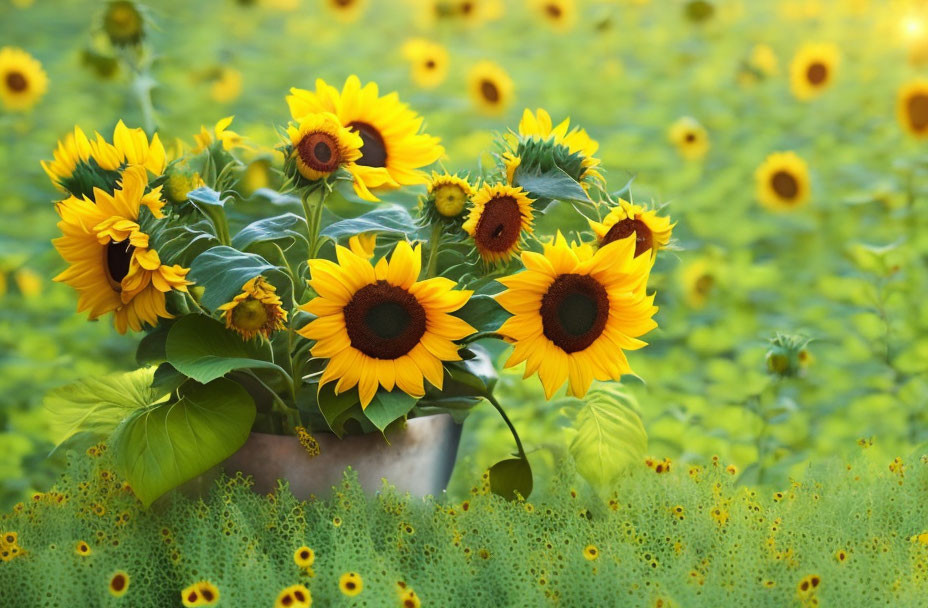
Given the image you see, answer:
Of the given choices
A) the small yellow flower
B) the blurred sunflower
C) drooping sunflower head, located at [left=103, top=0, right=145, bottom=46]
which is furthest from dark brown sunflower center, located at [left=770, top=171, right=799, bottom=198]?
the small yellow flower

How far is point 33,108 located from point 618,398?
150cm

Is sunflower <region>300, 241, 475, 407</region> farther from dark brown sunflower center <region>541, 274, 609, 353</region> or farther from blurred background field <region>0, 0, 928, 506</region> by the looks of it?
blurred background field <region>0, 0, 928, 506</region>

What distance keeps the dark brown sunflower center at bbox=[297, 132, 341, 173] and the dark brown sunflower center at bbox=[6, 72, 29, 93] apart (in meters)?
1.26

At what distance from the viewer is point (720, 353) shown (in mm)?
1682

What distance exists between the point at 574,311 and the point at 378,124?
8.7 inches

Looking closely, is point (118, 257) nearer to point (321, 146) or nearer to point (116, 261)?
point (116, 261)

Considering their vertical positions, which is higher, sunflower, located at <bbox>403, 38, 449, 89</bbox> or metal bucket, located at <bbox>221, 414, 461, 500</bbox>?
sunflower, located at <bbox>403, 38, 449, 89</bbox>

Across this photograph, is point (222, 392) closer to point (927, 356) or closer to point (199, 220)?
point (199, 220)

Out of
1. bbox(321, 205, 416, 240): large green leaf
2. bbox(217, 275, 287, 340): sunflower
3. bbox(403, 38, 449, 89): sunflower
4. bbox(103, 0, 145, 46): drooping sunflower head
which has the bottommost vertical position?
bbox(217, 275, 287, 340): sunflower

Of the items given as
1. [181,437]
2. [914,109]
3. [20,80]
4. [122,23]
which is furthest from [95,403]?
[914,109]

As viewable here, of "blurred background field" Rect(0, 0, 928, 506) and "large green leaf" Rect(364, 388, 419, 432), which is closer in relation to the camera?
"large green leaf" Rect(364, 388, 419, 432)

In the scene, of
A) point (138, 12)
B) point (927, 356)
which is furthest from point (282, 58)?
point (927, 356)

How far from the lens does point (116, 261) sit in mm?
681

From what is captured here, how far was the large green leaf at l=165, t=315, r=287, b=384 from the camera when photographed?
649 mm
